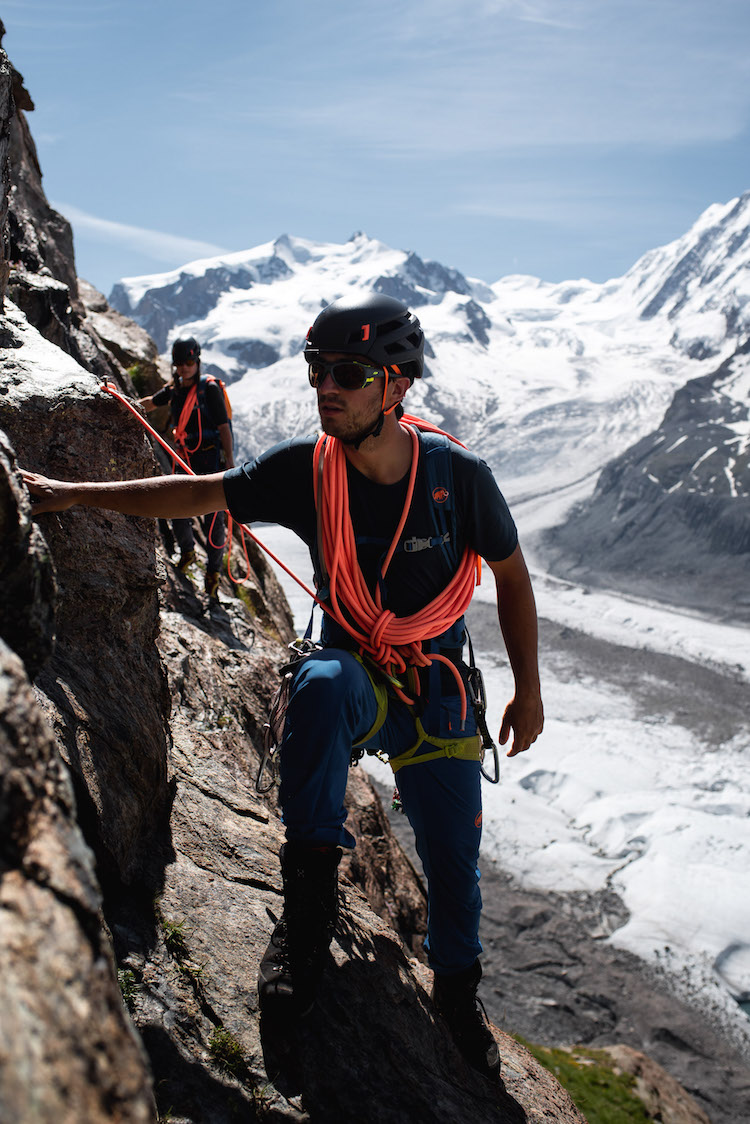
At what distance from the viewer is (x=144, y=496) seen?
4211 mm

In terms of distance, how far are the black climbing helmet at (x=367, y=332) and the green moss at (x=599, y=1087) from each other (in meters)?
9.39

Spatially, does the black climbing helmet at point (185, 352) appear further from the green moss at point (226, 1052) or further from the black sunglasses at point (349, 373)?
the green moss at point (226, 1052)

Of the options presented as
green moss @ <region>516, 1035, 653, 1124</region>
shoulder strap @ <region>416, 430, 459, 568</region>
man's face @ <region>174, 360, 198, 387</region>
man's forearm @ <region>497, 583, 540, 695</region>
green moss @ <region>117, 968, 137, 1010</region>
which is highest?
man's face @ <region>174, 360, 198, 387</region>

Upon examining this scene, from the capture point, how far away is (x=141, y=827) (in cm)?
459

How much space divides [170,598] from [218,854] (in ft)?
17.6

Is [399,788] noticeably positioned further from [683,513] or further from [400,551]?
[683,513]

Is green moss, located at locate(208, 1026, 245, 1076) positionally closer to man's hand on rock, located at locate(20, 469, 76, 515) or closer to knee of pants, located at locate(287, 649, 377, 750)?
knee of pants, located at locate(287, 649, 377, 750)

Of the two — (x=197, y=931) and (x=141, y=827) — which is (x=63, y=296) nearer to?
(x=141, y=827)

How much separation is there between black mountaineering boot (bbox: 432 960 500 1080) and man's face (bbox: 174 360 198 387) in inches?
346

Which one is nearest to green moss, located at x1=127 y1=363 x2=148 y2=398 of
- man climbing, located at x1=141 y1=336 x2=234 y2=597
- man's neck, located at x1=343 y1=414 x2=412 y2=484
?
man climbing, located at x1=141 y1=336 x2=234 y2=597

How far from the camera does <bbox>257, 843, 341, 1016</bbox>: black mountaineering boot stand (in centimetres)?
369

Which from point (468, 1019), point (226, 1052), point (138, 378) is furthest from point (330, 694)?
point (138, 378)

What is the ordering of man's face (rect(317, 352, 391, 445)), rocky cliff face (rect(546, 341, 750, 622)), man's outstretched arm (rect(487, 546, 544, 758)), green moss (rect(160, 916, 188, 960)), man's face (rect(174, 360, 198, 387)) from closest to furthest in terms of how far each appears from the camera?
green moss (rect(160, 916, 188, 960))
man's face (rect(317, 352, 391, 445))
man's outstretched arm (rect(487, 546, 544, 758))
man's face (rect(174, 360, 198, 387))
rocky cliff face (rect(546, 341, 750, 622))

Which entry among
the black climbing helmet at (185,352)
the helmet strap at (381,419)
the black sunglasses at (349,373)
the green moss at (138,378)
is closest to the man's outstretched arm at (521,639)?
the helmet strap at (381,419)
